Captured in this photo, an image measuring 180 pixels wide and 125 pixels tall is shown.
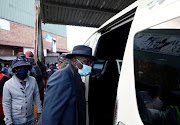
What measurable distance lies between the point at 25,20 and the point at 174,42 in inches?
1003

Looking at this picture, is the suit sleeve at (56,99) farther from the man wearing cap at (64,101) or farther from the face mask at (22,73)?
the face mask at (22,73)

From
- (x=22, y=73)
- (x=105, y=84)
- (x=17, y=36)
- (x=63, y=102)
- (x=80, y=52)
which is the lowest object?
(x=105, y=84)

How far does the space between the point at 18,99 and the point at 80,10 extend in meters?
3.06

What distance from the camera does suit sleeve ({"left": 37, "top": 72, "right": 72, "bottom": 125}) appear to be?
1.36m

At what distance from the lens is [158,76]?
1008mm

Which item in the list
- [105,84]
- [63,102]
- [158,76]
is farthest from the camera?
[105,84]

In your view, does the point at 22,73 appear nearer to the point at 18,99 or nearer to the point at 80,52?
the point at 18,99

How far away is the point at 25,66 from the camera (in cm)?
247

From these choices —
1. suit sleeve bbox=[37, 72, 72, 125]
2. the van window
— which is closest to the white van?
the van window

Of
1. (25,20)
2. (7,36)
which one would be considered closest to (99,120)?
(7,36)

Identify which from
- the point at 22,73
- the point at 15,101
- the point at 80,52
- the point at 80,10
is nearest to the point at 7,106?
the point at 15,101

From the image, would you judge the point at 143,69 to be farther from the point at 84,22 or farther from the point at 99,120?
the point at 84,22

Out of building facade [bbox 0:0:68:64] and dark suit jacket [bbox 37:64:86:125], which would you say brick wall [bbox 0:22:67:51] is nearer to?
building facade [bbox 0:0:68:64]

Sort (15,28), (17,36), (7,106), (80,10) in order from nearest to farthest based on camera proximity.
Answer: (7,106)
(80,10)
(15,28)
(17,36)
